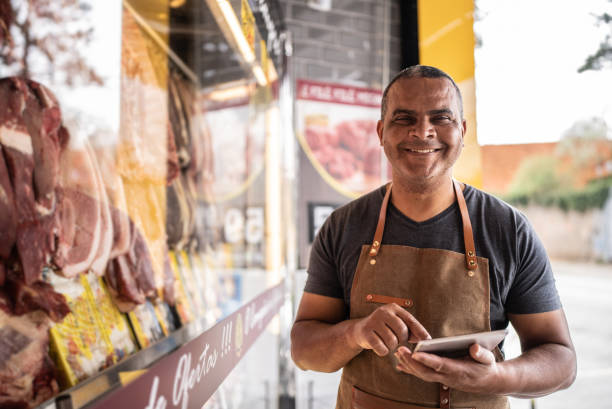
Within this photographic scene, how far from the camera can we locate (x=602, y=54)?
9.60 feet

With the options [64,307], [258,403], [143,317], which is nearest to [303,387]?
[258,403]

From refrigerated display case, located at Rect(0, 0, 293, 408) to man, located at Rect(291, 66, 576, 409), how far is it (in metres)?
0.50

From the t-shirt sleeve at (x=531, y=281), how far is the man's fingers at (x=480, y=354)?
32 centimetres

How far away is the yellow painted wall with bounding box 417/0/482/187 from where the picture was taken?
258 centimetres

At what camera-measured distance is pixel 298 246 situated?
3549 mm

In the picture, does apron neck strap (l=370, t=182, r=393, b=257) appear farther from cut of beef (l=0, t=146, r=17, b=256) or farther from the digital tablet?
cut of beef (l=0, t=146, r=17, b=256)

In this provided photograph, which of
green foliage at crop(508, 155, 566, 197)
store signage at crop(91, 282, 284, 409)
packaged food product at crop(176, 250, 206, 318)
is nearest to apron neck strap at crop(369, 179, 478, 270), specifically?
store signage at crop(91, 282, 284, 409)

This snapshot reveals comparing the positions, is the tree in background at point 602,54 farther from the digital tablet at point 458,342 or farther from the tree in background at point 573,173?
the digital tablet at point 458,342

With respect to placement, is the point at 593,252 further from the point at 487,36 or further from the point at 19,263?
the point at 19,263

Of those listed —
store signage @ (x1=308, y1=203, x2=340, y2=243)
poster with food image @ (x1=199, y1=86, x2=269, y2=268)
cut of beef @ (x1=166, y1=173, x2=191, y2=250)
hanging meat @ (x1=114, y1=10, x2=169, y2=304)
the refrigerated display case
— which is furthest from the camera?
store signage @ (x1=308, y1=203, x2=340, y2=243)

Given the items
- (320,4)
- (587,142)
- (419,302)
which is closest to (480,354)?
(419,302)

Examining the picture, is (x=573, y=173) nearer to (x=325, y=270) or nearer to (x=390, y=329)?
(x=325, y=270)

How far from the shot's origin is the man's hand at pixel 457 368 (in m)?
Result: 1.09

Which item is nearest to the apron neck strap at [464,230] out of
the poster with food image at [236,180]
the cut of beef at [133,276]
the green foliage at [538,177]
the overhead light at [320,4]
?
the cut of beef at [133,276]
